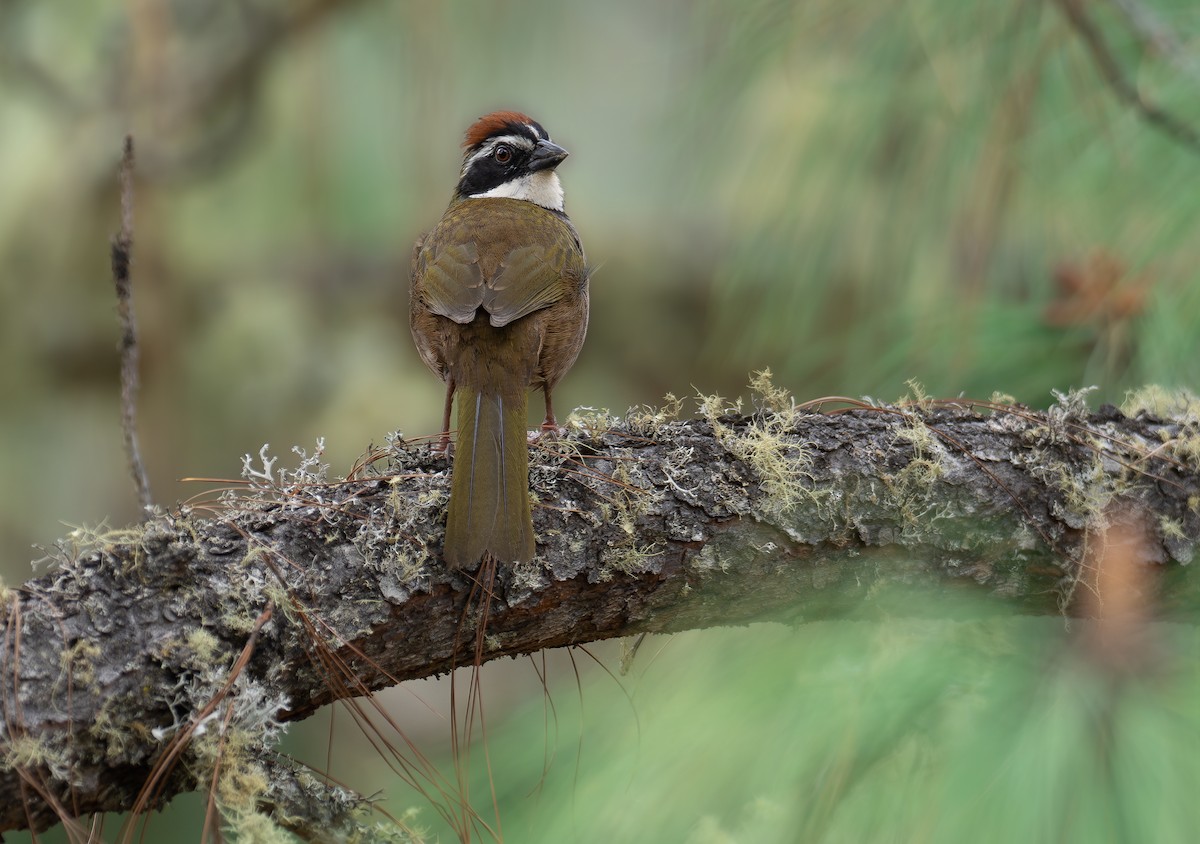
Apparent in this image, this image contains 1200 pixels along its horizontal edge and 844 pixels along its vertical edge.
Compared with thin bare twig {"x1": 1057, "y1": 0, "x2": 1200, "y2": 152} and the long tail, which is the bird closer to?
the long tail

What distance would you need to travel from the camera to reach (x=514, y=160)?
413cm

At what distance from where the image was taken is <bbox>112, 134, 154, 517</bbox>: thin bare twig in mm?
2527

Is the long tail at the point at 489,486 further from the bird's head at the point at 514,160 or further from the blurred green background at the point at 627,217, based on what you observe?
the bird's head at the point at 514,160

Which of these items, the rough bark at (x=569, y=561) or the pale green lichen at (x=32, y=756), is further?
the rough bark at (x=569, y=561)

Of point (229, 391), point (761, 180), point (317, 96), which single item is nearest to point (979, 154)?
point (761, 180)

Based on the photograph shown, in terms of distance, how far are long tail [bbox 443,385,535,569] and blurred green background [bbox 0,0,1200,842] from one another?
414mm

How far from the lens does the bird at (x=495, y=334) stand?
7.25ft

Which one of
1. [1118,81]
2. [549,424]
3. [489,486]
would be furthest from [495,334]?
[1118,81]

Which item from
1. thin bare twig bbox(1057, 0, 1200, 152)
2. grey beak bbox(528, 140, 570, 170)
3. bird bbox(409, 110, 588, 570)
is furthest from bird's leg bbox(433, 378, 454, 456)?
thin bare twig bbox(1057, 0, 1200, 152)

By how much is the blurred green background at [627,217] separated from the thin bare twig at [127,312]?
15cm

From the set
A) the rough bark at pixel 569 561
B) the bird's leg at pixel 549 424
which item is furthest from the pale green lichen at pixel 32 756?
the bird's leg at pixel 549 424

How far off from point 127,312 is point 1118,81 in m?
2.63

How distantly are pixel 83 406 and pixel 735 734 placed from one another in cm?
558

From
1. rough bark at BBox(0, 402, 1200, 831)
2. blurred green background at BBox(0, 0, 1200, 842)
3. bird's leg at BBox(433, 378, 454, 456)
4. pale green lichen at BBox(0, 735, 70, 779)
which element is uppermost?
blurred green background at BBox(0, 0, 1200, 842)
